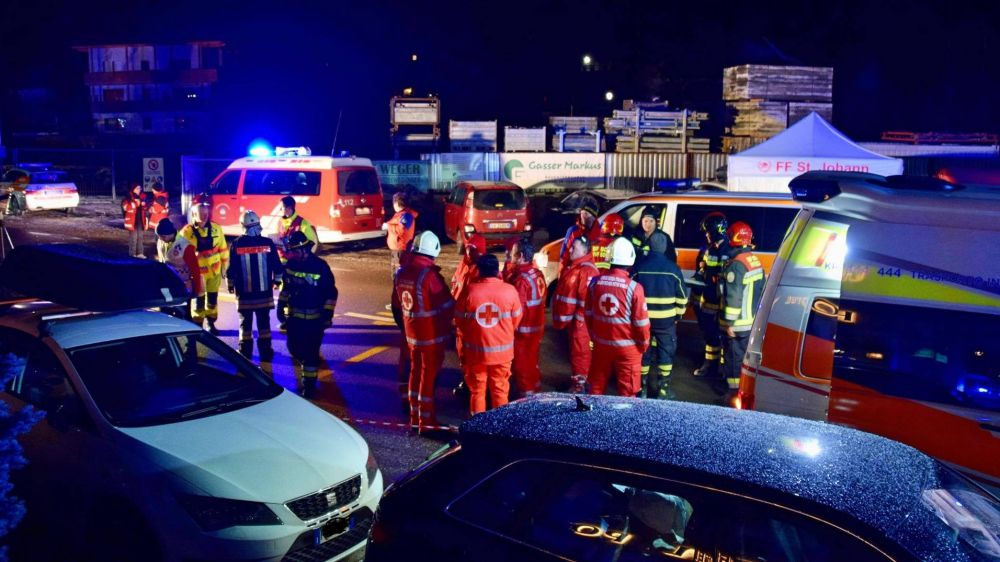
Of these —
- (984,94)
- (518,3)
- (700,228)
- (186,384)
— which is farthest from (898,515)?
(518,3)

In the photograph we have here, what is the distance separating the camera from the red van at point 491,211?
18.4 meters

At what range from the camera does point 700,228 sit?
11.0 meters

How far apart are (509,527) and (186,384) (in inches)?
129

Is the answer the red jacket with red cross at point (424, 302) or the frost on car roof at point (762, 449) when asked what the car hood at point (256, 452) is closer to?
the frost on car roof at point (762, 449)

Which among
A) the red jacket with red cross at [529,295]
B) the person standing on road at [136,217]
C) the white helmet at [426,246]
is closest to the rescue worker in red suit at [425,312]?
the white helmet at [426,246]

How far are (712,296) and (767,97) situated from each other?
17.8 meters

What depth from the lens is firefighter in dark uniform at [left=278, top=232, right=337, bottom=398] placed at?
8117 mm

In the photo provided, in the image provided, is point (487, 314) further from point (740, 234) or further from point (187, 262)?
point (187, 262)

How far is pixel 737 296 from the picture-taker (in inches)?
324

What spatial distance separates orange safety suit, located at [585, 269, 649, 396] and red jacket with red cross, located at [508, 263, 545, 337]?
21.4 inches

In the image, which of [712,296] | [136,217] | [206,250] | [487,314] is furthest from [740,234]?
[136,217]

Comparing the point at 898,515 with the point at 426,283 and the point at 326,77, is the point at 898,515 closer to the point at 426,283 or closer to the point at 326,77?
the point at 426,283

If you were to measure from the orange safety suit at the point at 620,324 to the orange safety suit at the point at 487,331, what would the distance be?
722 millimetres

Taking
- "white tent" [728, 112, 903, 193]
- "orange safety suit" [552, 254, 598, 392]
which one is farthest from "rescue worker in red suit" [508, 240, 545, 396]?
"white tent" [728, 112, 903, 193]
